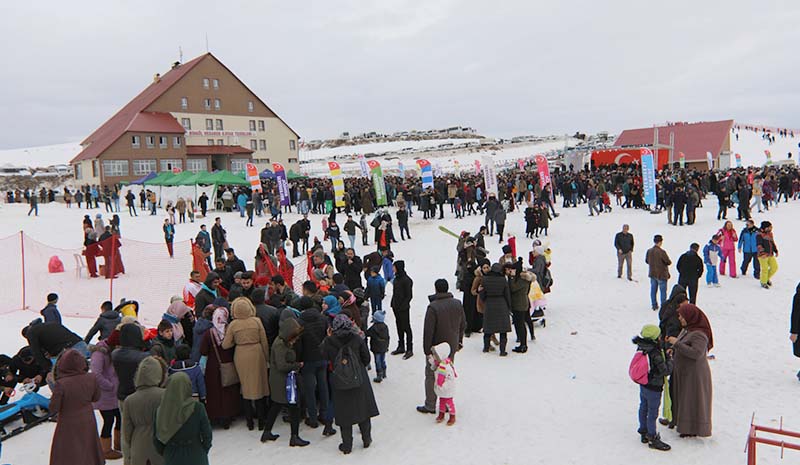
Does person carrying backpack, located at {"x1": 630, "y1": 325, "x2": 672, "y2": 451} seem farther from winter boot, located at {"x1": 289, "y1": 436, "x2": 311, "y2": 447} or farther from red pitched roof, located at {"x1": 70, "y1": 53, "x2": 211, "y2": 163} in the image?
red pitched roof, located at {"x1": 70, "y1": 53, "x2": 211, "y2": 163}

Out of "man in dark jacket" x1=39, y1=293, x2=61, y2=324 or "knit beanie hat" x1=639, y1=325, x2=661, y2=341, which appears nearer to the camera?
"knit beanie hat" x1=639, y1=325, x2=661, y2=341

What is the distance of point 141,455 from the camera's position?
429 cm

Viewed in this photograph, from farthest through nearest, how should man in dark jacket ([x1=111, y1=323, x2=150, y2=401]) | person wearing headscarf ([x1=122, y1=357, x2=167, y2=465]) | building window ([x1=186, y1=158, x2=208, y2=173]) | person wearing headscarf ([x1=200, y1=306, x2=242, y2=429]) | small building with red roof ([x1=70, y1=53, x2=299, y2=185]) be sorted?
building window ([x1=186, y1=158, x2=208, y2=173]), small building with red roof ([x1=70, y1=53, x2=299, y2=185]), person wearing headscarf ([x1=200, y1=306, x2=242, y2=429]), man in dark jacket ([x1=111, y1=323, x2=150, y2=401]), person wearing headscarf ([x1=122, y1=357, x2=167, y2=465])

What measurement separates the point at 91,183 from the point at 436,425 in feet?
146

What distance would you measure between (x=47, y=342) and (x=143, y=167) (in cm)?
4032

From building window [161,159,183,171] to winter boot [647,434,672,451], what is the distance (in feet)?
146

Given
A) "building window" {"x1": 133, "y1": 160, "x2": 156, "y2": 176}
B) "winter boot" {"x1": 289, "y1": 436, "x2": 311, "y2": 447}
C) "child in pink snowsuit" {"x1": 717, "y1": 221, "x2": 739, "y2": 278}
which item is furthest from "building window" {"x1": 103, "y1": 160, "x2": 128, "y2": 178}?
"winter boot" {"x1": 289, "y1": 436, "x2": 311, "y2": 447}

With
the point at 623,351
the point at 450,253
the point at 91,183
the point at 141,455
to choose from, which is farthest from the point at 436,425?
the point at 91,183

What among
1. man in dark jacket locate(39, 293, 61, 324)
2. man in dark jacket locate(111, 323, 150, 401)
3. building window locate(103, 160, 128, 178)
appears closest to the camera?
man in dark jacket locate(111, 323, 150, 401)

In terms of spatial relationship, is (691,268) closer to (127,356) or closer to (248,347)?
(248,347)

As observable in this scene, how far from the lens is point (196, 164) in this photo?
46562 mm

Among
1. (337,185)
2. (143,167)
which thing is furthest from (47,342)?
(143,167)

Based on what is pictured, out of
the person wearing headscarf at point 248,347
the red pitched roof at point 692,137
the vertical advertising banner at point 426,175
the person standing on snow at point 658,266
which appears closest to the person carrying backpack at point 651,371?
the person wearing headscarf at point 248,347

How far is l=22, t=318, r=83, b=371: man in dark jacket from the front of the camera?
6.26 metres
